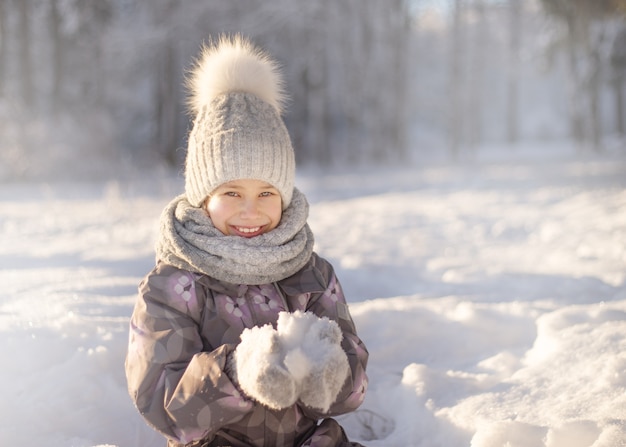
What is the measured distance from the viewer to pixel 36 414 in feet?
6.84

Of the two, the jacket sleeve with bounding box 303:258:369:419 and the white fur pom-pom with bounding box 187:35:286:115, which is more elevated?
the white fur pom-pom with bounding box 187:35:286:115

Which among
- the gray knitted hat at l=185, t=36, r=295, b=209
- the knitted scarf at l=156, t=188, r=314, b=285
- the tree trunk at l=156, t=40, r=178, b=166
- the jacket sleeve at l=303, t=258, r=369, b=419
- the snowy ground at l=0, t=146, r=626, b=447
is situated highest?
the tree trunk at l=156, t=40, r=178, b=166

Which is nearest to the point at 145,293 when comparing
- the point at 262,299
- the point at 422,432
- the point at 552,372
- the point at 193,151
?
the point at 262,299

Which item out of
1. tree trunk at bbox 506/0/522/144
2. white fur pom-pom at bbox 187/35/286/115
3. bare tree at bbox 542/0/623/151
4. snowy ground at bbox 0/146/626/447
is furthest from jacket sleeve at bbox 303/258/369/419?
tree trunk at bbox 506/0/522/144

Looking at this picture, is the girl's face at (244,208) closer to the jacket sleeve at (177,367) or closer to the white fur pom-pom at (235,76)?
the jacket sleeve at (177,367)

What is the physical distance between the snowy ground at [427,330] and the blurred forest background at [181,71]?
987cm

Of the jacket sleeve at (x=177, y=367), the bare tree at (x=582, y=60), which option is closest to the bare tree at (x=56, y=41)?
the bare tree at (x=582, y=60)

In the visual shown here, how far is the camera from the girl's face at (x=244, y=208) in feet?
6.23

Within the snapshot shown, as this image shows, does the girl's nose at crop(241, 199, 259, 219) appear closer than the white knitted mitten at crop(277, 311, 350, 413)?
No

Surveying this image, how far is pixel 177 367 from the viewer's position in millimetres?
1668

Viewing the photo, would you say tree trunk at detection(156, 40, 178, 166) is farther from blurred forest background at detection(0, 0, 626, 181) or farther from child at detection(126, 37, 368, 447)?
child at detection(126, 37, 368, 447)

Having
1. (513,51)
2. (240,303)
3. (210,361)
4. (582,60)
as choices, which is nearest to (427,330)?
(240,303)

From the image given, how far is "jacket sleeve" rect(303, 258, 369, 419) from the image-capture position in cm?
172

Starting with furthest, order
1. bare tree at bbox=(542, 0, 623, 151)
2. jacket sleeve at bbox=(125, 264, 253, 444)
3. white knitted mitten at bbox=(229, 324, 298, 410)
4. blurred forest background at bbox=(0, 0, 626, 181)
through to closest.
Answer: bare tree at bbox=(542, 0, 623, 151) → blurred forest background at bbox=(0, 0, 626, 181) → jacket sleeve at bbox=(125, 264, 253, 444) → white knitted mitten at bbox=(229, 324, 298, 410)
